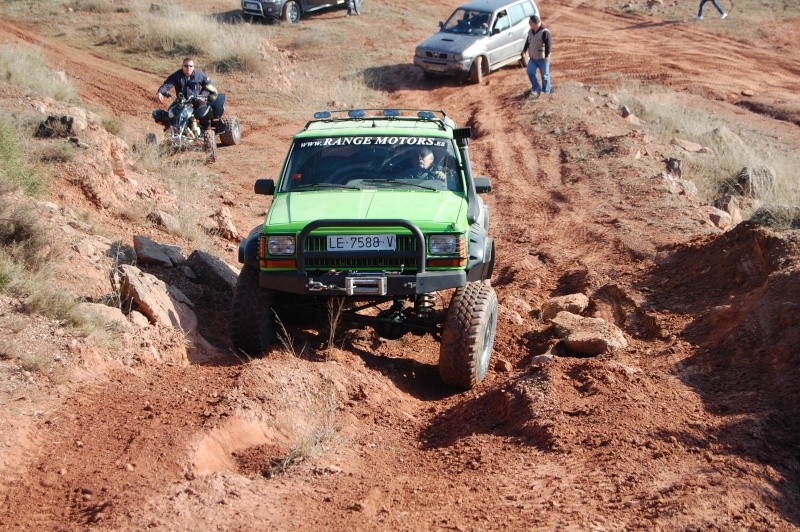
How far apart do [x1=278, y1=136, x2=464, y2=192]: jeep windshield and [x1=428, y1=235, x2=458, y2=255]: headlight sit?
0.96 meters

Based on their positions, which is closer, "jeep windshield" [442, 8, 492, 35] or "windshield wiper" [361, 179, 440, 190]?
"windshield wiper" [361, 179, 440, 190]

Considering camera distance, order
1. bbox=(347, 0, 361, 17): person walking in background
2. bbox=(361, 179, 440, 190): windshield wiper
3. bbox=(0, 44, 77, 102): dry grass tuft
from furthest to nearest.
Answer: bbox=(347, 0, 361, 17): person walking in background, bbox=(0, 44, 77, 102): dry grass tuft, bbox=(361, 179, 440, 190): windshield wiper

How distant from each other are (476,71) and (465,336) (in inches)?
627

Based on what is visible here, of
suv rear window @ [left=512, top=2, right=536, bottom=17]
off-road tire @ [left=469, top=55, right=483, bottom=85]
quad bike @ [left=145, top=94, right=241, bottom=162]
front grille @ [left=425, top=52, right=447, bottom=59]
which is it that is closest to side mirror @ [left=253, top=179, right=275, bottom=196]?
quad bike @ [left=145, top=94, right=241, bottom=162]

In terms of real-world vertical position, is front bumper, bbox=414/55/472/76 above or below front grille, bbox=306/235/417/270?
below

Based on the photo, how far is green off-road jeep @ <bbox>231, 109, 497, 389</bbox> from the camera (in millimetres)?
7379

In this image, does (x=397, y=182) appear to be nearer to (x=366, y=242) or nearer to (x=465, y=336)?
(x=366, y=242)

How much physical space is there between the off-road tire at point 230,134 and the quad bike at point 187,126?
46 centimetres

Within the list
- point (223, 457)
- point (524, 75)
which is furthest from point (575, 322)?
point (524, 75)

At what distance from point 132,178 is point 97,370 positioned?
5909 mm

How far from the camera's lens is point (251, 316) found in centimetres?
770

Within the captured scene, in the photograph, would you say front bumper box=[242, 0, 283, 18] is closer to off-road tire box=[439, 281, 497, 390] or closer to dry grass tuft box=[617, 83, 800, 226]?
dry grass tuft box=[617, 83, 800, 226]

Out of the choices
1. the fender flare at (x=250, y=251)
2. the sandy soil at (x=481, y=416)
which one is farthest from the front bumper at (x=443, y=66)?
the fender flare at (x=250, y=251)

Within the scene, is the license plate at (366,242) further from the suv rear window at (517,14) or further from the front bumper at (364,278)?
the suv rear window at (517,14)
